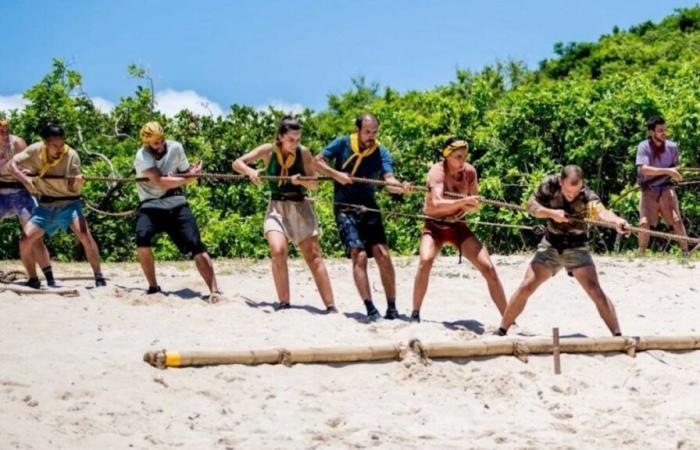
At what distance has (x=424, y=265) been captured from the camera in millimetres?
11023

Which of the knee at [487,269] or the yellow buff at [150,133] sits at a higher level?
the yellow buff at [150,133]

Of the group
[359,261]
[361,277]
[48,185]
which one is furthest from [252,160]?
[48,185]

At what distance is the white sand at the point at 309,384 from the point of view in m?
7.97

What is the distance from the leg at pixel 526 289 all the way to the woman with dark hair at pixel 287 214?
147cm

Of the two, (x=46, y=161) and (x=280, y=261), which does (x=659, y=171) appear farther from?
(x=46, y=161)

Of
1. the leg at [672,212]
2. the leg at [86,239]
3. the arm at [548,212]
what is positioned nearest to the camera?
the arm at [548,212]

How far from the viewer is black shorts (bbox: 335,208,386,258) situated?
1125 cm

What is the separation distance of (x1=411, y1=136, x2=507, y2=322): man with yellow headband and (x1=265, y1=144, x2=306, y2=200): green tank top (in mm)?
1095

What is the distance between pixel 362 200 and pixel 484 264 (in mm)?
1143

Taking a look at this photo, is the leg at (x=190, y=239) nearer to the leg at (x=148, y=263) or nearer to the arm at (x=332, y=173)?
the leg at (x=148, y=263)

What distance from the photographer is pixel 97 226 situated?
1758 cm

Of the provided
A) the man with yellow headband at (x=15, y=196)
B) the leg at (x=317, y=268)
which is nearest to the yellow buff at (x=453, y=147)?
the leg at (x=317, y=268)

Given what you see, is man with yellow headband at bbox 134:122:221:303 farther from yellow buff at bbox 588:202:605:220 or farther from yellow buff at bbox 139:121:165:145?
yellow buff at bbox 588:202:605:220

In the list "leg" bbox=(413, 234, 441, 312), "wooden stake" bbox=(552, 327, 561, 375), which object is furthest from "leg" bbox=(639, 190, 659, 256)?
"wooden stake" bbox=(552, 327, 561, 375)
